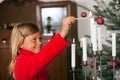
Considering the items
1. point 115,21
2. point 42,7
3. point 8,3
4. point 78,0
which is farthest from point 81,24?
point 115,21

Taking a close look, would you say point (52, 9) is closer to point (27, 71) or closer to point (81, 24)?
point (81, 24)

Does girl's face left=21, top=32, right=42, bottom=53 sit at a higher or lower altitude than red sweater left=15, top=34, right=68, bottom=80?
higher

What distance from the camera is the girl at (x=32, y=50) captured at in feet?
4.13

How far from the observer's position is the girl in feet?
4.13

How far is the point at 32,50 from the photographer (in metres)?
1.45

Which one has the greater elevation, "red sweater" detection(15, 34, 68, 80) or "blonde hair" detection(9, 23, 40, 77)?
"blonde hair" detection(9, 23, 40, 77)

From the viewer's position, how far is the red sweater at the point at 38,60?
1255mm

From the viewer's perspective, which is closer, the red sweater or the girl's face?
the red sweater

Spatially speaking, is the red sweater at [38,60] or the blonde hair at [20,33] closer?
the red sweater at [38,60]

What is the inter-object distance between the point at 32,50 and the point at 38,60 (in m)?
0.18

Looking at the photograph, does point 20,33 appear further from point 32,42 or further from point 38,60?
point 38,60

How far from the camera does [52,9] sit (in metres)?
3.33

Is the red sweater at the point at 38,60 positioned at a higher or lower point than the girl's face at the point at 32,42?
lower

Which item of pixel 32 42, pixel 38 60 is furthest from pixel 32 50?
pixel 38 60
